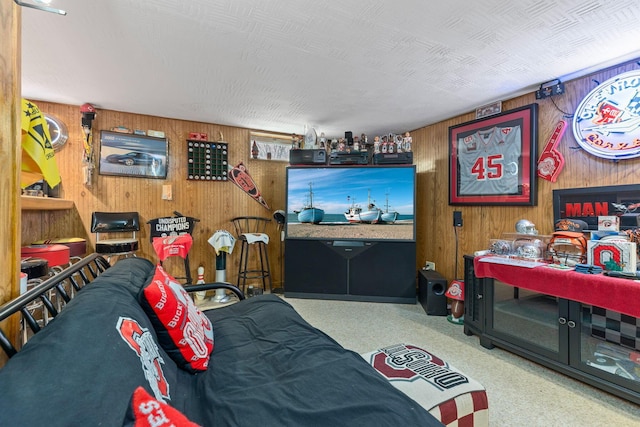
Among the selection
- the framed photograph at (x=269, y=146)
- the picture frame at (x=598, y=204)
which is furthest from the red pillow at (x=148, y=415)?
the framed photograph at (x=269, y=146)

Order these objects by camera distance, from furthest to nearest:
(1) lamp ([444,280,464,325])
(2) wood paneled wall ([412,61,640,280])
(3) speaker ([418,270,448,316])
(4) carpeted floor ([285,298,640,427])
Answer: (3) speaker ([418,270,448,316]) < (1) lamp ([444,280,464,325]) < (2) wood paneled wall ([412,61,640,280]) < (4) carpeted floor ([285,298,640,427])

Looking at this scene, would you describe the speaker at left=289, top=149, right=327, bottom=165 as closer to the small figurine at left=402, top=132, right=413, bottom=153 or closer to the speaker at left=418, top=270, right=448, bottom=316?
the small figurine at left=402, top=132, right=413, bottom=153

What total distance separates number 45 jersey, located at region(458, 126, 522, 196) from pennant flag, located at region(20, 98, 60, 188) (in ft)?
11.1

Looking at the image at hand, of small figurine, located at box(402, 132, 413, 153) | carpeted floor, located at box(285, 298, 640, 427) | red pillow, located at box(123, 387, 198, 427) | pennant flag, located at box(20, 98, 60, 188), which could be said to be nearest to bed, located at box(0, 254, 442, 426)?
red pillow, located at box(123, 387, 198, 427)

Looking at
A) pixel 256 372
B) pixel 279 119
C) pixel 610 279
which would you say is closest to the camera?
pixel 256 372

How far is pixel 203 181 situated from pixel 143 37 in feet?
6.84

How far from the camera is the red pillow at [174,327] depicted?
1077 mm

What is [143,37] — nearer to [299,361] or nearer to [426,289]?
[299,361]

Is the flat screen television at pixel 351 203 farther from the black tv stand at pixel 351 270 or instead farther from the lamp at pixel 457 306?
the lamp at pixel 457 306

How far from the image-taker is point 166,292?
1.16 meters

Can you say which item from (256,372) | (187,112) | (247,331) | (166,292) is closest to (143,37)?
(187,112)

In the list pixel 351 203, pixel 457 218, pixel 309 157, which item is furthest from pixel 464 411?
pixel 309 157

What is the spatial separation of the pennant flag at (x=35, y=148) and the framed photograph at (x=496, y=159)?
A: 3377mm

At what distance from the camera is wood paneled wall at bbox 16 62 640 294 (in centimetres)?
242
